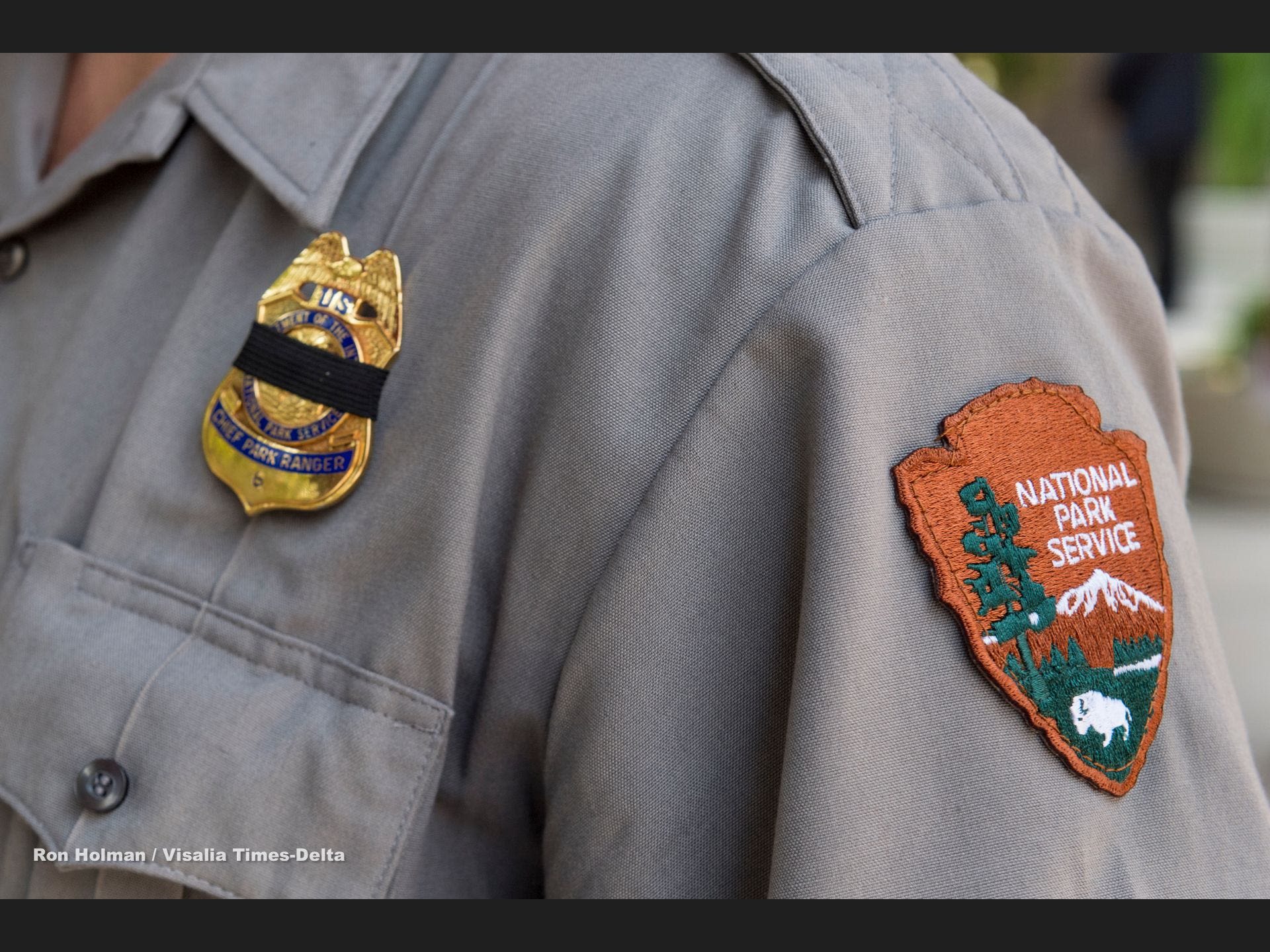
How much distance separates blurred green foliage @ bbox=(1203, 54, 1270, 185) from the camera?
5520 mm

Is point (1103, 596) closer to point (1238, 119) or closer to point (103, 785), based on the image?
point (103, 785)

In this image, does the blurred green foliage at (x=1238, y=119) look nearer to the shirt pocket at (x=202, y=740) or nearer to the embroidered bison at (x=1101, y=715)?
the embroidered bison at (x=1101, y=715)

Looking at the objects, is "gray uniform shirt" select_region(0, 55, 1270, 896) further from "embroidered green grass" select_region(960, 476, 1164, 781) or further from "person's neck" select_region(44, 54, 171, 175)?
"person's neck" select_region(44, 54, 171, 175)

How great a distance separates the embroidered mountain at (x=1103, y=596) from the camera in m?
0.64

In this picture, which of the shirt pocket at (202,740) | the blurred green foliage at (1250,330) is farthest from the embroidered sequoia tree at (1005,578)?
the blurred green foliage at (1250,330)

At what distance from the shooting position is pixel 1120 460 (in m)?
0.68

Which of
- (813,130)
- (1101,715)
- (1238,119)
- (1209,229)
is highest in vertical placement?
(813,130)

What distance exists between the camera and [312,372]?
0.74m

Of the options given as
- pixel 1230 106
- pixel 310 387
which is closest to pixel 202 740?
pixel 310 387

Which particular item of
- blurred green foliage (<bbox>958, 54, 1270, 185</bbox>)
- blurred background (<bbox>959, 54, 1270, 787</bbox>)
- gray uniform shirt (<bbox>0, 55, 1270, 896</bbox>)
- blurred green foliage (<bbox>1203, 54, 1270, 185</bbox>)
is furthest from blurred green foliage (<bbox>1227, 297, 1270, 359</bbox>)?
gray uniform shirt (<bbox>0, 55, 1270, 896</bbox>)

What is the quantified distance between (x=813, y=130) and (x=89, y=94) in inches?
25.8

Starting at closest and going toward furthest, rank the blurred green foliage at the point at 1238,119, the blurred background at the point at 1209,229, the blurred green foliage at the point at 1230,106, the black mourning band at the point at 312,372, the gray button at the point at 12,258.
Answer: the black mourning band at the point at 312,372, the gray button at the point at 12,258, the blurred background at the point at 1209,229, the blurred green foliage at the point at 1230,106, the blurred green foliage at the point at 1238,119

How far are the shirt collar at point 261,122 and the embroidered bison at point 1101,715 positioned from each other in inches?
21.9
